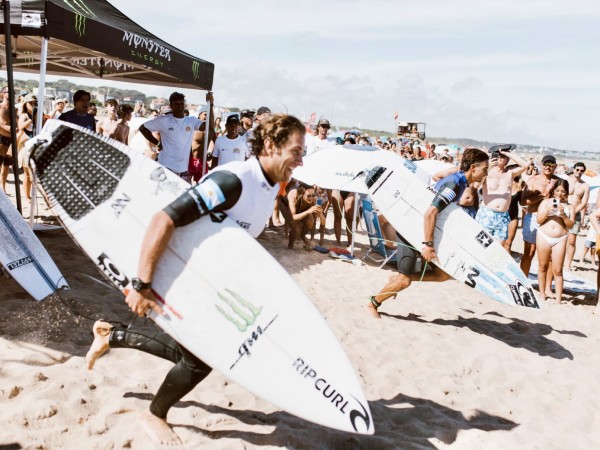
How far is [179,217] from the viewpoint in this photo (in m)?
2.07

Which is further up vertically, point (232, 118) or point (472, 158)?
point (232, 118)

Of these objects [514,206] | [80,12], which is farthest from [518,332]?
[80,12]

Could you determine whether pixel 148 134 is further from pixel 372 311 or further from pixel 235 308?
pixel 235 308

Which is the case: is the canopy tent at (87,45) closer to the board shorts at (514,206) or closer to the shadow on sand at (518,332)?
the shadow on sand at (518,332)

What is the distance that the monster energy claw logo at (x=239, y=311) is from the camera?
7.80 feet

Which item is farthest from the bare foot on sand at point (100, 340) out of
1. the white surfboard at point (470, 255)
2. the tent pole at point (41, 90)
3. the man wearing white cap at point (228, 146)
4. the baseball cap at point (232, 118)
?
the baseball cap at point (232, 118)

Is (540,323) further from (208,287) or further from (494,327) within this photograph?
(208,287)

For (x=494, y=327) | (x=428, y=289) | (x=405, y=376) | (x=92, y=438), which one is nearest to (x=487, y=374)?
(x=405, y=376)

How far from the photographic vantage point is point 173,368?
7.72 ft

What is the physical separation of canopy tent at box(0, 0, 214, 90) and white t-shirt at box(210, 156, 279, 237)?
293 cm

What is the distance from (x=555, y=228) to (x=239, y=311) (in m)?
5.16

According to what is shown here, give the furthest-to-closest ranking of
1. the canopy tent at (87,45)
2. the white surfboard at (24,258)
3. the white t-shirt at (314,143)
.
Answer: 1. the white t-shirt at (314,143)
2. the canopy tent at (87,45)
3. the white surfboard at (24,258)

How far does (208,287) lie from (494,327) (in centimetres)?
375

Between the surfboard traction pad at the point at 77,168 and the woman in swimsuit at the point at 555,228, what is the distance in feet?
17.4
